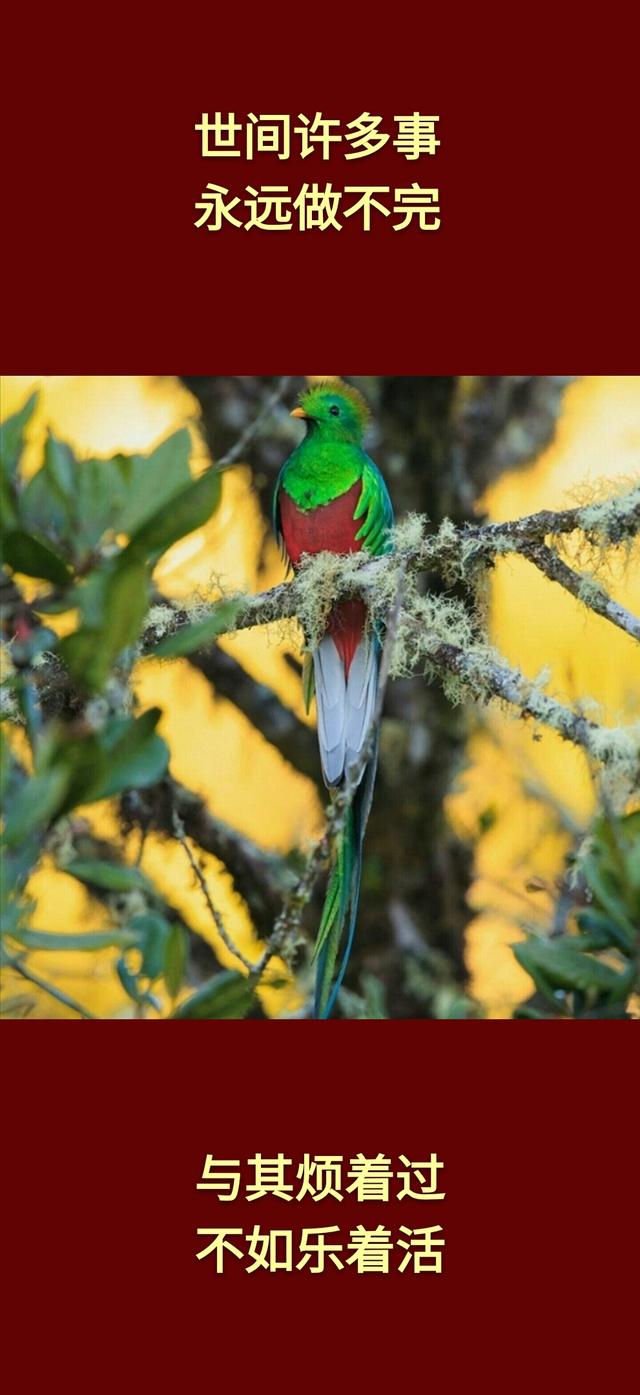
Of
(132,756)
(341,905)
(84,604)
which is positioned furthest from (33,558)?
(341,905)

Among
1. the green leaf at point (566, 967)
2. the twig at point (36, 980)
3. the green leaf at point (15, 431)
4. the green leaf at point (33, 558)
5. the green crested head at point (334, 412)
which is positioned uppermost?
the green crested head at point (334, 412)

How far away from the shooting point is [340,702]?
2.61 m

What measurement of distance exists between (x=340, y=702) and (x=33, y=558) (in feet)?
4.83

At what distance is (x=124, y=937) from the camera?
1129mm

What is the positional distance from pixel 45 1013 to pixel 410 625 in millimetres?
981

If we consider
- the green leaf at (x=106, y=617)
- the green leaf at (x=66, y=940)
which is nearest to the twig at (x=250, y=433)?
the green leaf at (x=106, y=617)

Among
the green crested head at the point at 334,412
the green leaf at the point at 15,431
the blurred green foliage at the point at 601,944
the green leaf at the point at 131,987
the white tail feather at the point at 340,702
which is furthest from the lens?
the green crested head at the point at 334,412

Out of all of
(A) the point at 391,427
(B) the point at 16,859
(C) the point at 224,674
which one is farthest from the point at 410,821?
(B) the point at 16,859

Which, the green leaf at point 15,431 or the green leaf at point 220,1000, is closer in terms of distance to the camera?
the green leaf at point 15,431

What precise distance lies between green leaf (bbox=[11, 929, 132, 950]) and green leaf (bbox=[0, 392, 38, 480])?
41 cm

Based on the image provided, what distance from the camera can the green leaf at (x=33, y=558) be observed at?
45.6 inches

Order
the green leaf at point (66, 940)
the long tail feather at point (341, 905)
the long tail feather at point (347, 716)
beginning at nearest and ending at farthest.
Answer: the green leaf at point (66, 940) → the long tail feather at point (341, 905) → the long tail feather at point (347, 716)

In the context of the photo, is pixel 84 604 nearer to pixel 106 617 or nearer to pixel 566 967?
pixel 106 617

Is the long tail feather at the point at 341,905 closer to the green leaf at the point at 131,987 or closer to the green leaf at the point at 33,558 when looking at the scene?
the green leaf at the point at 131,987
